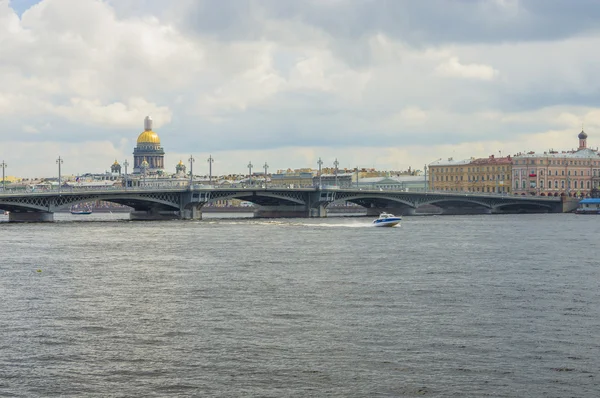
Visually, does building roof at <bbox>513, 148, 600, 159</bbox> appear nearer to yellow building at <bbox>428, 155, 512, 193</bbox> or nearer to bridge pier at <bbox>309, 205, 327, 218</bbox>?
yellow building at <bbox>428, 155, 512, 193</bbox>

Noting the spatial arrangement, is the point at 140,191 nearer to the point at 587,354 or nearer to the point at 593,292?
the point at 593,292

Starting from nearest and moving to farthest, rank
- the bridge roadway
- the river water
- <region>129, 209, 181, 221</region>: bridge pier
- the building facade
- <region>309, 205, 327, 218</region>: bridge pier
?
the river water < the bridge roadway < <region>129, 209, 181, 221</region>: bridge pier < <region>309, 205, 327, 218</region>: bridge pier < the building facade

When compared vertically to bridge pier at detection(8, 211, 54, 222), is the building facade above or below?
above

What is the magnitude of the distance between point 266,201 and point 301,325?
8416cm

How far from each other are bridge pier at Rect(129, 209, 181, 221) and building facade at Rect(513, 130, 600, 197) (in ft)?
192

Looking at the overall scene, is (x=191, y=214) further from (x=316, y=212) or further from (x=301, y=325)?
(x=301, y=325)

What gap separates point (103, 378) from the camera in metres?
19.0

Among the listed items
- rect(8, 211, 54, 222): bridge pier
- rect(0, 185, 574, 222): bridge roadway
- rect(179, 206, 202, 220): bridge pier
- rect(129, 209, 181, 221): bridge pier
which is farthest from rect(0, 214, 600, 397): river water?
rect(129, 209, 181, 221): bridge pier

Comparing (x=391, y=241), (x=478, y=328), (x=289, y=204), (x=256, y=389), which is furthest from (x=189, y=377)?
(x=289, y=204)

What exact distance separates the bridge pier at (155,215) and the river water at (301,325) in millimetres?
54135

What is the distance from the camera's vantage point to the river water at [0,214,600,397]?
1870 cm

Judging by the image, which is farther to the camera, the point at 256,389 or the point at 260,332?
the point at 260,332

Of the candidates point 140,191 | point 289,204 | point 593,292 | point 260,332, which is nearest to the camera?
point 260,332

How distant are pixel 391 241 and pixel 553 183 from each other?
3488 inches
